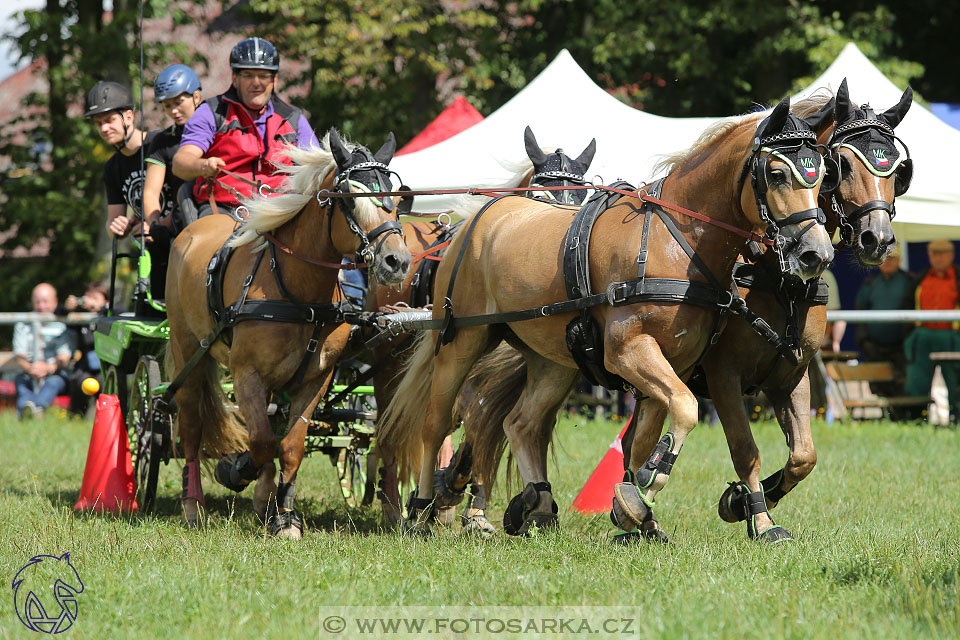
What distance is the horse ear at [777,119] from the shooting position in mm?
4801

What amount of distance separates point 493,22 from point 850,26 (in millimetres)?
5574

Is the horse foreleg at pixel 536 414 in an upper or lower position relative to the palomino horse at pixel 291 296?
lower

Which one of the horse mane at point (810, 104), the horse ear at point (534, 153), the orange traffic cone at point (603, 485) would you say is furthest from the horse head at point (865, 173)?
the orange traffic cone at point (603, 485)

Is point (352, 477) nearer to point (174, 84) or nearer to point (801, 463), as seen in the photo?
point (174, 84)

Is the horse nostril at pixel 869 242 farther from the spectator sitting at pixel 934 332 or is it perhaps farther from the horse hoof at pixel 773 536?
the spectator sitting at pixel 934 332

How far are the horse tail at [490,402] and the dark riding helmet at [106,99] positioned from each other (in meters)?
3.36

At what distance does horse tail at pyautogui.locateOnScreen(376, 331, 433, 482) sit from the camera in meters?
6.57

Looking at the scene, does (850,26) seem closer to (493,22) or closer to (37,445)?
(493,22)

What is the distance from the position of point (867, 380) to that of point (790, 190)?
7.95 metres

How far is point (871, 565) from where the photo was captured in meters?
4.43

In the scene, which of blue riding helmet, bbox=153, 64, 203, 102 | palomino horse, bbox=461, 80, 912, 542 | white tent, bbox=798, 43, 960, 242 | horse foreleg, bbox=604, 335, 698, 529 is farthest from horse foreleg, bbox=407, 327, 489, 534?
white tent, bbox=798, 43, 960, 242

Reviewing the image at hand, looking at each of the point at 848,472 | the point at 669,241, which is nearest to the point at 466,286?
the point at 669,241

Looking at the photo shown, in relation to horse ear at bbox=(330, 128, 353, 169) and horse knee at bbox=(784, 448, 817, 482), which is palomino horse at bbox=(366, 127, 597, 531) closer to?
horse ear at bbox=(330, 128, 353, 169)

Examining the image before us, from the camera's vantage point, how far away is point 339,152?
229 inches
